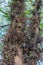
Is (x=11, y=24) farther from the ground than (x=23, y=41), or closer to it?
farther from the ground

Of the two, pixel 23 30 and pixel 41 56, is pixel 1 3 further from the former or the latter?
pixel 41 56

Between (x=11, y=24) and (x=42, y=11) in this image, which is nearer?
(x=11, y=24)

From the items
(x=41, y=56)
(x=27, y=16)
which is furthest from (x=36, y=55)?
(x=27, y=16)

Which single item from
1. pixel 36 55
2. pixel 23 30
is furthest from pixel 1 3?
pixel 36 55

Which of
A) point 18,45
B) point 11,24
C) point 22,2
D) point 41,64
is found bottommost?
point 41,64

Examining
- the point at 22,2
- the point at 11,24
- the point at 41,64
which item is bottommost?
the point at 41,64

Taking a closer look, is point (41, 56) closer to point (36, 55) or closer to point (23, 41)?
point (36, 55)
